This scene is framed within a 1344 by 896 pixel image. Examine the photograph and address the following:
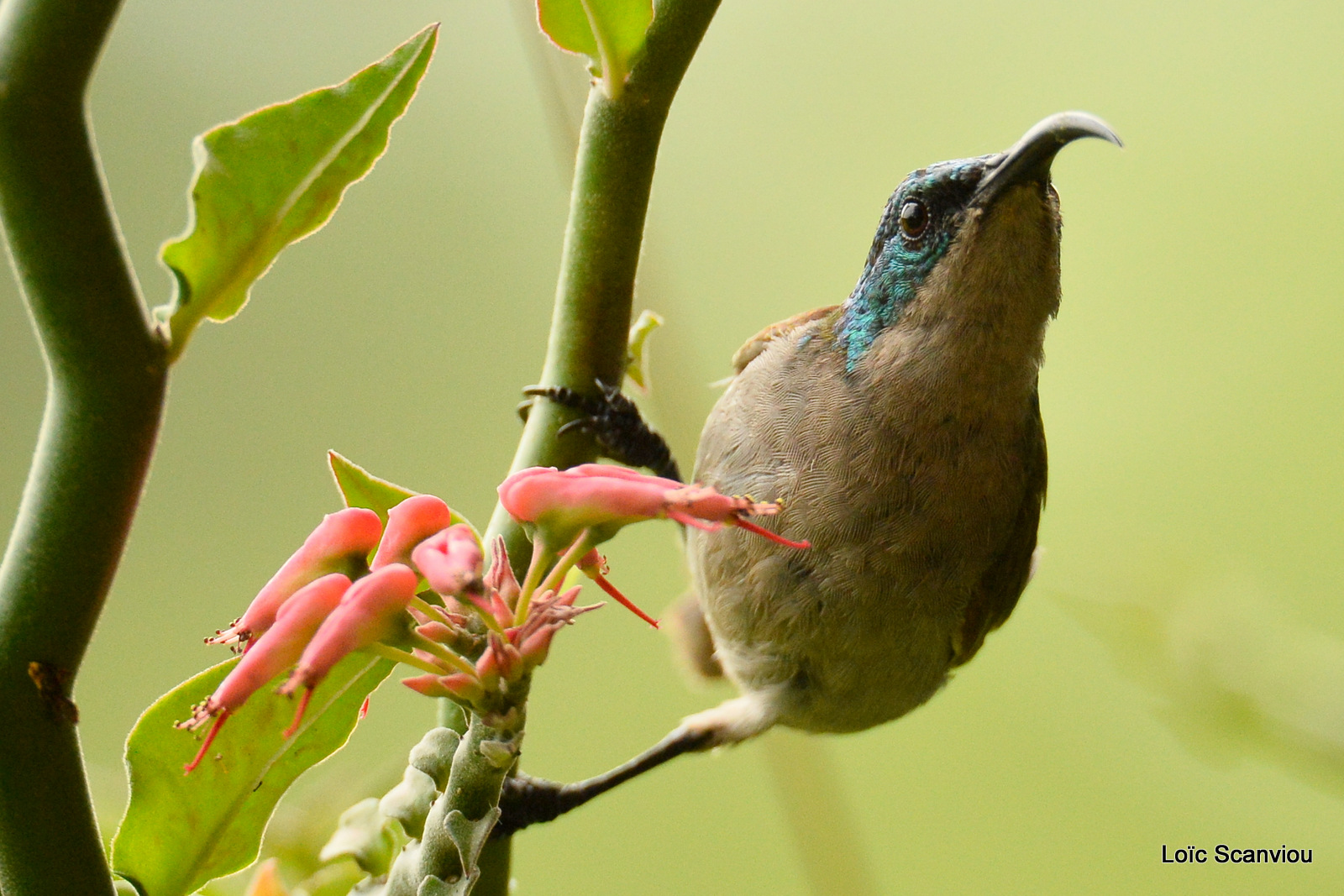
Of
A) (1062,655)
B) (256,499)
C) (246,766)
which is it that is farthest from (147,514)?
(246,766)

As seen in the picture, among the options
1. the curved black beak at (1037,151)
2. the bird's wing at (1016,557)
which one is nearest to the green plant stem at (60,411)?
the curved black beak at (1037,151)

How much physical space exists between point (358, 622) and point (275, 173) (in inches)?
8.9

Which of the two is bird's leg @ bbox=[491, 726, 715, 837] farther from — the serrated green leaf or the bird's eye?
the bird's eye

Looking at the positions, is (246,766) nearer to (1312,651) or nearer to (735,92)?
(1312,651)

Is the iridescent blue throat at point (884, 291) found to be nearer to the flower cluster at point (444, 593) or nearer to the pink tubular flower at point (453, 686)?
the flower cluster at point (444, 593)

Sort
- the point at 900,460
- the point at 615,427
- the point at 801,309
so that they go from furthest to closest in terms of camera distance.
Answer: the point at 801,309 < the point at 900,460 < the point at 615,427

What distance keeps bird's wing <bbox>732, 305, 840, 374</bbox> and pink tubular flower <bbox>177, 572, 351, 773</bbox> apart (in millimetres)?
1003

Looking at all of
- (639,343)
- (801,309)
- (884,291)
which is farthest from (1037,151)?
(801,309)

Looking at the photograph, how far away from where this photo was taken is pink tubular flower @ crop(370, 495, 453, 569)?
0.45m

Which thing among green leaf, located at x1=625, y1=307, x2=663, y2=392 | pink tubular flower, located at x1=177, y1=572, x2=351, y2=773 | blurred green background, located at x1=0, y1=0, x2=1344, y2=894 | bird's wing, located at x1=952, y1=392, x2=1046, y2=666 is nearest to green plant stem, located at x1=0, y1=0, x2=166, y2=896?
pink tubular flower, located at x1=177, y1=572, x2=351, y2=773

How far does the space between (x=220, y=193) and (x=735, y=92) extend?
3052 mm

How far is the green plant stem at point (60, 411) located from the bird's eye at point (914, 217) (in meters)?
0.86

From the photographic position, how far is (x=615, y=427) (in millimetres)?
1046

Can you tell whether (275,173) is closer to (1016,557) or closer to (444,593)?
(444,593)
